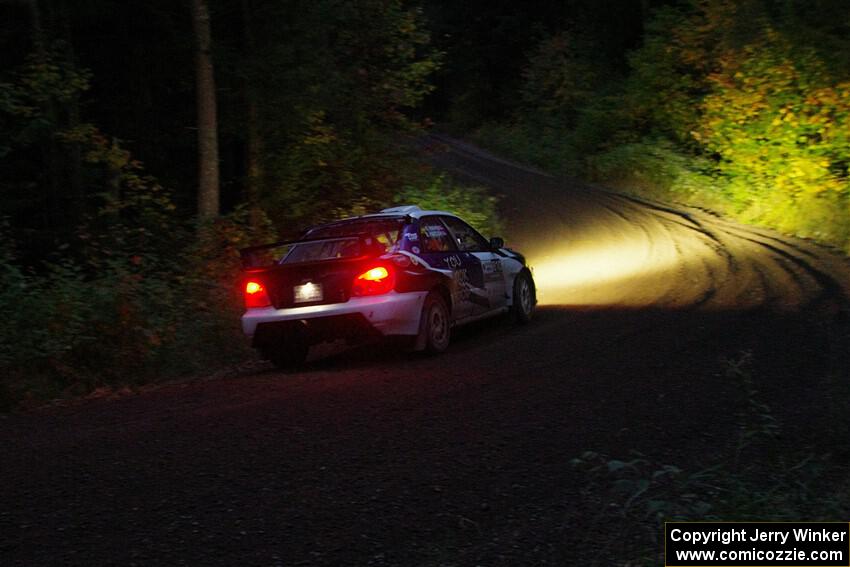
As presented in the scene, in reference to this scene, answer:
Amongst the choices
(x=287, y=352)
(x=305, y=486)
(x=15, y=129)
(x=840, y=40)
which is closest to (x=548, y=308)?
(x=287, y=352)

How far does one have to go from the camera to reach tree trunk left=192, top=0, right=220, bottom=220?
685 inches

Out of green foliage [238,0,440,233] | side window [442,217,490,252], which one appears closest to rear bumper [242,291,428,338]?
side window [442,217,490,252]

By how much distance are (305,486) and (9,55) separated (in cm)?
1773

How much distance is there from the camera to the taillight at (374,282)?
10.2 m

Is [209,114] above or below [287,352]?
above

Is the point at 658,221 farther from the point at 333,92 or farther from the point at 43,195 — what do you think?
the point at 43,195

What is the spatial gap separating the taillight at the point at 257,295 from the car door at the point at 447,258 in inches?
70.4

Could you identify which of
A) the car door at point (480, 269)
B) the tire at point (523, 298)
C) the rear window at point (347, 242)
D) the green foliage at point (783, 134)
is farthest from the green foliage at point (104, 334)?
the green foliage at point (783, 134)

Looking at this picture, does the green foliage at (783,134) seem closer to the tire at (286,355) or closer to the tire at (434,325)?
the tire at (434,325)

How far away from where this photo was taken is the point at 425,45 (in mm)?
21891

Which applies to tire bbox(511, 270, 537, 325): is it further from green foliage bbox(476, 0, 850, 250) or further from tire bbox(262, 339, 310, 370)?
green foliage bbox(476, 0, 850, 250)

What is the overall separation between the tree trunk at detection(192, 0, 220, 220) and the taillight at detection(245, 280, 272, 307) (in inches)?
282

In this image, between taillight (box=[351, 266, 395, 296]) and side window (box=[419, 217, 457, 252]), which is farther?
side window (box=[419, 217, 457, 252])

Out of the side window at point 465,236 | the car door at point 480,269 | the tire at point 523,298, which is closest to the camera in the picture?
the car door at point 480,269
